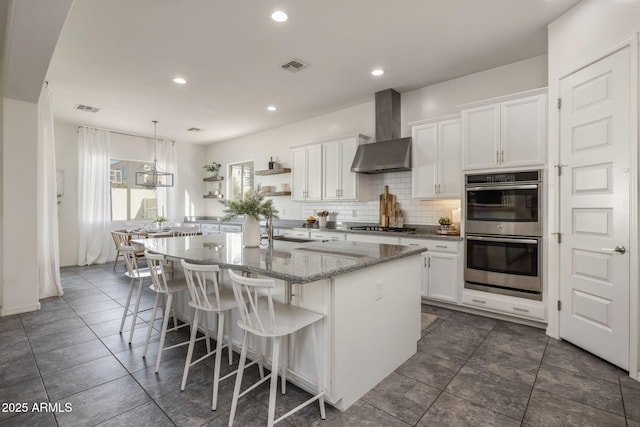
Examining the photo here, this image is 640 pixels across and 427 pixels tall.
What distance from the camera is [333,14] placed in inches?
110

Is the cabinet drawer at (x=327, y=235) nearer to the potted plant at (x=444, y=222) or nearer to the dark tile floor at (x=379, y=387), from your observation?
the potted plant at (x=444, y=222)

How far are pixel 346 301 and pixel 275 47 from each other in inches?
109

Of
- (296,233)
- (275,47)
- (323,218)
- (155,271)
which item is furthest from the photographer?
(323,218)

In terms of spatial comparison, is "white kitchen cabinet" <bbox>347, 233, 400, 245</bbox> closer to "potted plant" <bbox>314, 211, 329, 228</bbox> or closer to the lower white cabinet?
the lower white cabinet

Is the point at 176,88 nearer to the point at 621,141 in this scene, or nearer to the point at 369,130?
→ the point at 369,130

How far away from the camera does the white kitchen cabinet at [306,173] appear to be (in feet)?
17.9

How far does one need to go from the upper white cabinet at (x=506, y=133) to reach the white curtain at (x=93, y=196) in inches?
282

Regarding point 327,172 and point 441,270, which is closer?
point 441,270

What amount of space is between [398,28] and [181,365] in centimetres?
356

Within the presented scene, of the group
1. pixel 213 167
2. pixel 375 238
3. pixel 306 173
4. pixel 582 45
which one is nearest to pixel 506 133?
pixel 582 45

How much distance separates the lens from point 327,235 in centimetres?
506

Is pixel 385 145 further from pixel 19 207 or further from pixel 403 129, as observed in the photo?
pixel 19 207

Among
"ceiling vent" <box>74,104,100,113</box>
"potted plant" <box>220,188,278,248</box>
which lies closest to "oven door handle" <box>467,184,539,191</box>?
"potted plant" <box>220,188,278,248</box>

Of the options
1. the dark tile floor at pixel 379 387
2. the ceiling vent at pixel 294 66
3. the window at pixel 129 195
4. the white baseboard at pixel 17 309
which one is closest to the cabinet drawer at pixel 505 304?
the dark tile floor at pixel 379 387
